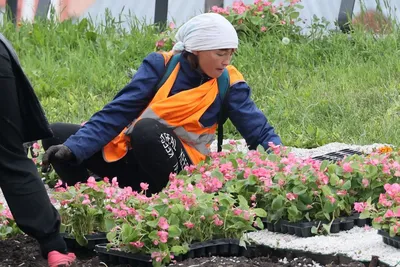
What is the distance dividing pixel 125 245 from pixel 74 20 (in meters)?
6.50

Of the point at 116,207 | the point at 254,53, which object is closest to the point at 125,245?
the point at 116,207

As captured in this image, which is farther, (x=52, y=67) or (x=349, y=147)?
(x=52, y=67)

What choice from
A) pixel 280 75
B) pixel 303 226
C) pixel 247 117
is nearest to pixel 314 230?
pixel 303 226

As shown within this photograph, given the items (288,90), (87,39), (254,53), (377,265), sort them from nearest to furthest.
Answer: (377,265)
(288,90)
(254,53)
(87,39)

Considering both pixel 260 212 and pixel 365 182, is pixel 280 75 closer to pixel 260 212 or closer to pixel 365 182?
pixel 365 182

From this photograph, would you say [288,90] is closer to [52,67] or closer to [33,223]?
[52,67]

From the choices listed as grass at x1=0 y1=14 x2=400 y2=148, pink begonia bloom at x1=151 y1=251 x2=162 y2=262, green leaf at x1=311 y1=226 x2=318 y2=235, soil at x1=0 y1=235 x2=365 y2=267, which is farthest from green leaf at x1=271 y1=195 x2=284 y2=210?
grass at x1=0 y1=14 x2=400 y2=148

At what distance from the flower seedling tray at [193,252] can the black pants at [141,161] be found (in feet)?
3.10

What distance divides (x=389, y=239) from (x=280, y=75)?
4.40 meters

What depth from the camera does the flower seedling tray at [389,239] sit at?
398 centimetres

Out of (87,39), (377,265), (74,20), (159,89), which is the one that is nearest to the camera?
(377,265)

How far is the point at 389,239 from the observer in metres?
4.05

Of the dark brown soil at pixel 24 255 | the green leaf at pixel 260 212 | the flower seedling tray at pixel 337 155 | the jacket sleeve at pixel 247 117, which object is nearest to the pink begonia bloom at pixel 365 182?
the green leaf at pixel 260 212

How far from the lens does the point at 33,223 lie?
3945 mm
